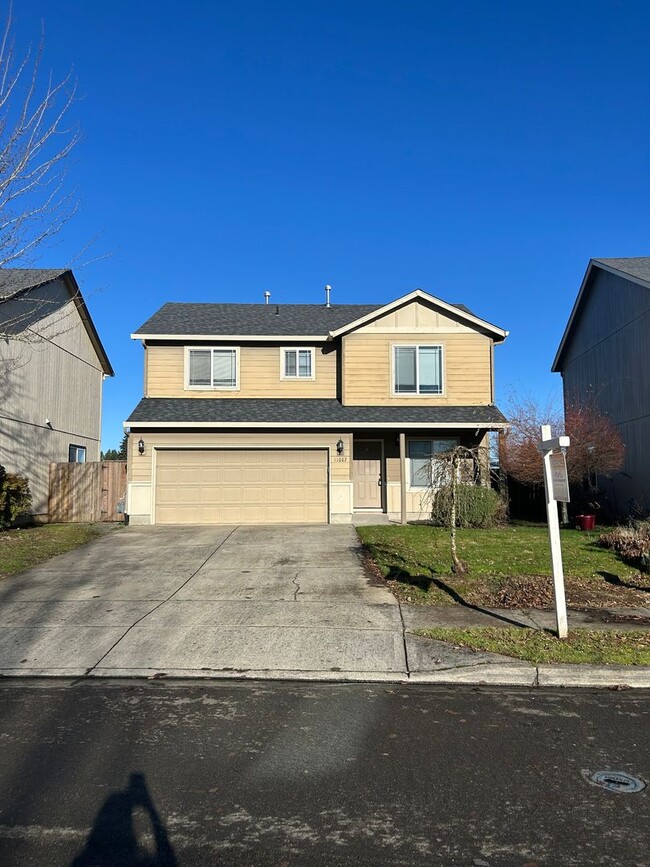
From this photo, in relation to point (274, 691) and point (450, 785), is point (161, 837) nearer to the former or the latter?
point (450, 785)

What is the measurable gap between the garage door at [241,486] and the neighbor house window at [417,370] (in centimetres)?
310


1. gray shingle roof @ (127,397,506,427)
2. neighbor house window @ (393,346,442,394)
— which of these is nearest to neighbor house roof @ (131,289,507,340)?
neighbor house window @ (393,346,442,394)

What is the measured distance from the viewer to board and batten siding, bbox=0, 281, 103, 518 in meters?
17.2

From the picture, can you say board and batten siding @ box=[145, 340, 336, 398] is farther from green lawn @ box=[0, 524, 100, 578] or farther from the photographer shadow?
the photographer shadow

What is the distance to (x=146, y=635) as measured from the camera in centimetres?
695

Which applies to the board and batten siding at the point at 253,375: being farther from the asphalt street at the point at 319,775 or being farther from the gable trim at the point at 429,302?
the asphalt street at the point at 319,775

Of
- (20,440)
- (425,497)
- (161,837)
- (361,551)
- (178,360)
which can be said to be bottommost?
(161,837)

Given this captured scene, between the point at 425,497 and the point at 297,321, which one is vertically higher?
the point at 297,321

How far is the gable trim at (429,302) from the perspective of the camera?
17.3m

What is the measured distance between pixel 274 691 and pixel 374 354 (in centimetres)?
1301

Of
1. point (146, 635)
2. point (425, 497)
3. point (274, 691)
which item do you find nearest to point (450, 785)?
point (274, 691)

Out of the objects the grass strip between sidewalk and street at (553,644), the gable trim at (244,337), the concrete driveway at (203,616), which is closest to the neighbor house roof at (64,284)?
the gable trim at (244,337)

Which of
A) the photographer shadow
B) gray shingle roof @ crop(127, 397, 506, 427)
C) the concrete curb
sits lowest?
the photographer shadow

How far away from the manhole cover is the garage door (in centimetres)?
1301
